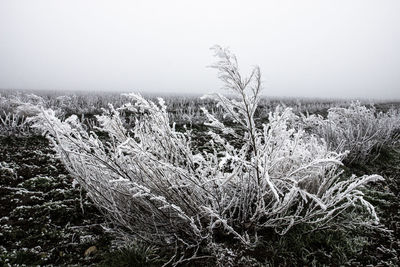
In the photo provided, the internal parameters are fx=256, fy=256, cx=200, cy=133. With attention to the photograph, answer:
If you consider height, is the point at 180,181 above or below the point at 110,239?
above

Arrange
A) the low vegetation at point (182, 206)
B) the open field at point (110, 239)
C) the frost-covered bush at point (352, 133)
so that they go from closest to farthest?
the low vegetation at point (182, 206) → the open field at point (110, 239) → the frost-covered bush at point (352, 133)

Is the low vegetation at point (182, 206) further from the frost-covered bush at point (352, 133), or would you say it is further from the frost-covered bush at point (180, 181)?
the frost-covered bush at point (352, 133)

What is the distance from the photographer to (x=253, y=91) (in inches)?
56.4

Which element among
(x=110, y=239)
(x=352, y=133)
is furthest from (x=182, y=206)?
(x=352, y=133)

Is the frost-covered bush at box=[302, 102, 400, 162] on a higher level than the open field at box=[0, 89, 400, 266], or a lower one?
higher

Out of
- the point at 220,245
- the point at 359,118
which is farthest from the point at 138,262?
the point at 359,118

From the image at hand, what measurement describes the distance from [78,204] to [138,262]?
4.31 feet

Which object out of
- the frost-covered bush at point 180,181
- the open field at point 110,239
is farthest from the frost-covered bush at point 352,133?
the frost-covered bush at point 180,181

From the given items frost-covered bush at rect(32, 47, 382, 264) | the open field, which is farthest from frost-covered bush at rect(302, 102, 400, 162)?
frost-covered bush at rect(32, 47, 382, 264)

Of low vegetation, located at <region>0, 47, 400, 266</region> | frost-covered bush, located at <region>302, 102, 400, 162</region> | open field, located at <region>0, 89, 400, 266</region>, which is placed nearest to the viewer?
low vegetation, located at <region>0, 47, 400, 266</region>

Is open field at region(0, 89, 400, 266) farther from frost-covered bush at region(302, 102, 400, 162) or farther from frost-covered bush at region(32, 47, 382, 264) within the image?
frost-covered bush at region(302, 102, 400, 162)

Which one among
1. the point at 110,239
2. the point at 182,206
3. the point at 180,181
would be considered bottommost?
the point at 110,239

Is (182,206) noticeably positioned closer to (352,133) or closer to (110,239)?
(110,239)

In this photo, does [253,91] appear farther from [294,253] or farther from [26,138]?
[26,138]
